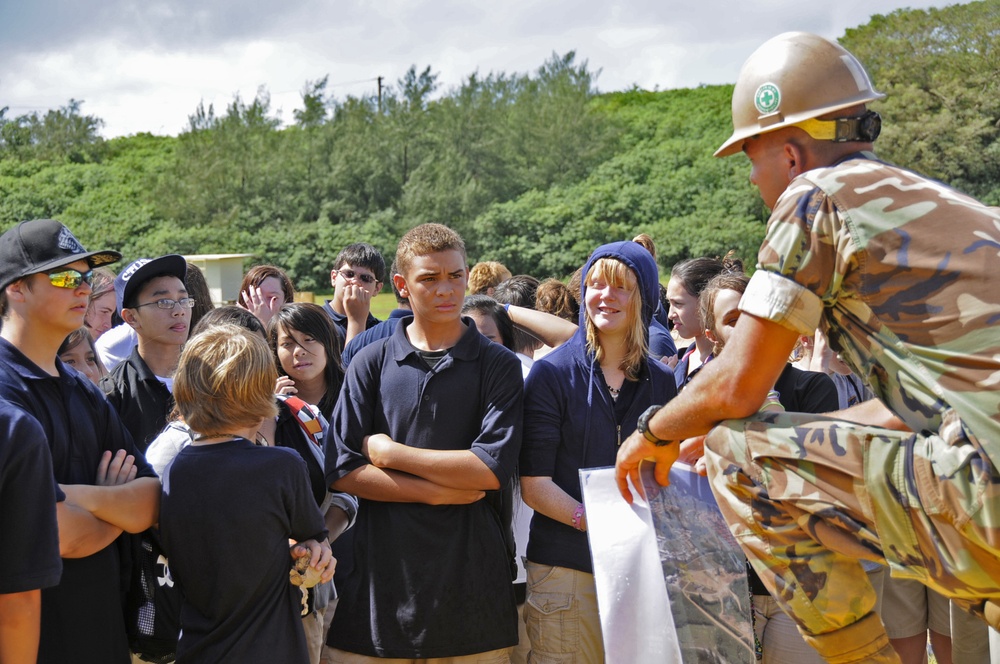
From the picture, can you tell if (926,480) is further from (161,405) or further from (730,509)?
(161,405)

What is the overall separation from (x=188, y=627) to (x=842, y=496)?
7.31 ft

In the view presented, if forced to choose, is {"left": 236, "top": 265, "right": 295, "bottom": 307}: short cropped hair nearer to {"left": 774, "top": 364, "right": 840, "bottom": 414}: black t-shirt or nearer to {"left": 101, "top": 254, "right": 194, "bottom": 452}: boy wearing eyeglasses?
{"left": 101, "top": 254, "right": 194, "bottom": 452}: boy wearing eyeglasses

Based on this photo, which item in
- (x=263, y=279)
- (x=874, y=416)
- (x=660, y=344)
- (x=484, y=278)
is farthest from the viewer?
(x=484, y=278)

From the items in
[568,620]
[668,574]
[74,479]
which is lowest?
[568,620]

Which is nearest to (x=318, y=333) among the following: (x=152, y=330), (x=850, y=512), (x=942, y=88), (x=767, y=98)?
(x=152, y=330)

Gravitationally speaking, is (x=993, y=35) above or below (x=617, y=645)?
above

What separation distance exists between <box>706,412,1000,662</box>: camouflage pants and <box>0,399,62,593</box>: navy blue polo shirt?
2.00 metres

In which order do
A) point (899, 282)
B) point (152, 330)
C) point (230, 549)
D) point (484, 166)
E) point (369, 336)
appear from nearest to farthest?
1. point (899, 282)
2. point (230, 549)
3. point (152, 330)
4. point (369, 336)
5. point (484, 166)

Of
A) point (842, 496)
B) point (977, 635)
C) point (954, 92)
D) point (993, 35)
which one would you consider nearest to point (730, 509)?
point (842, 496)

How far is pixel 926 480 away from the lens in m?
2.51

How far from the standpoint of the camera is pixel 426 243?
13.7 ft

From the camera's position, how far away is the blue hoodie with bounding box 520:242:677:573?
399cm

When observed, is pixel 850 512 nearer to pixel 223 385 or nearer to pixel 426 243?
pixel 223 385

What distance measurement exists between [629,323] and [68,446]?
242cm
